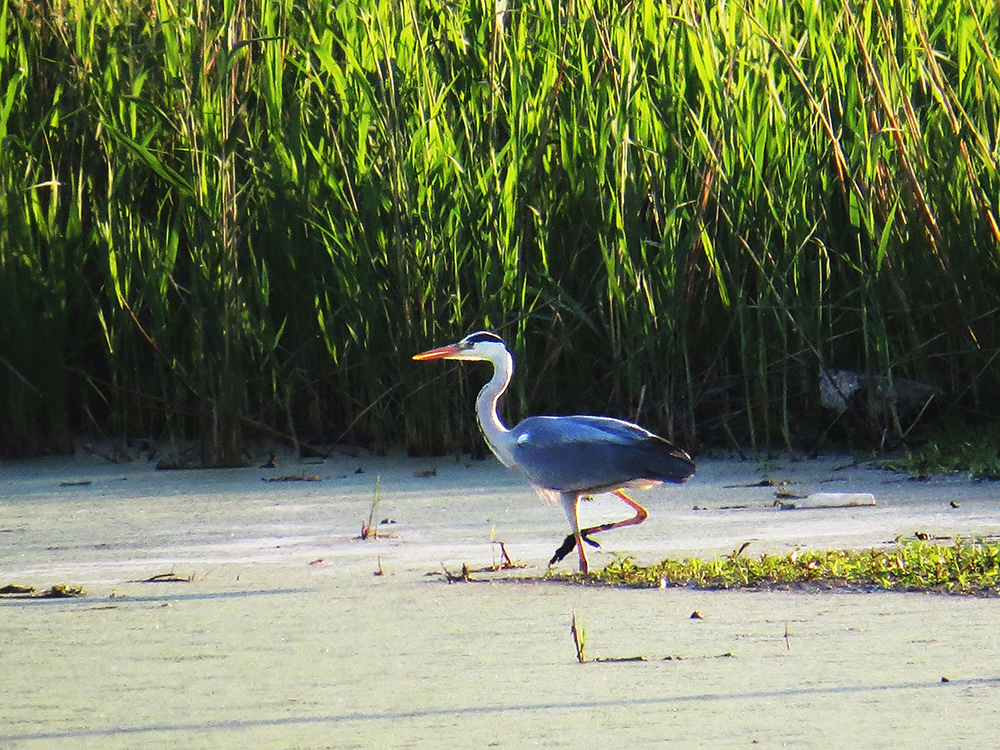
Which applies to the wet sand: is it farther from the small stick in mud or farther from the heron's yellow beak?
the heron's yellow beak

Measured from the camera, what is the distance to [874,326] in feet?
19.2

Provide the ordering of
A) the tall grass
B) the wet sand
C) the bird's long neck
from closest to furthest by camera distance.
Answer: the wet sand < the bird's long neck < the tall grass

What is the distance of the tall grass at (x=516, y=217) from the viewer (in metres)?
5.85

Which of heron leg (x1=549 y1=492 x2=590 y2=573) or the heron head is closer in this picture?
heron leg (x1=549 y1=492 x2=590 y2=573)

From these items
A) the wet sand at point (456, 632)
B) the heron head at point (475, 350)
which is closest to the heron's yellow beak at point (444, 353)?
the heron head at point (475, 350)

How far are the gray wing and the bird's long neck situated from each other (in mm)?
163

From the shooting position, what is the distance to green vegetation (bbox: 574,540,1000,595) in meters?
3.76

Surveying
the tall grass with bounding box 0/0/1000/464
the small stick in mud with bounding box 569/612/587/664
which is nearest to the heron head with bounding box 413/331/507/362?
the tall grass with bounding box 0/0/1000/464

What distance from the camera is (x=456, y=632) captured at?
3449mm

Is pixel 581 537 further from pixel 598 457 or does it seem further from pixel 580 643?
pixel 580 643

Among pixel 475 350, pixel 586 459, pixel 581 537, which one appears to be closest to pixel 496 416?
pixel 475 350

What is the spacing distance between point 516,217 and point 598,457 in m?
1.80

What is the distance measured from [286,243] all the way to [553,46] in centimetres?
124

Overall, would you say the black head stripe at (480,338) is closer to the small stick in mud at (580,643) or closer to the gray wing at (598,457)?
the gray wing at (598,457)
